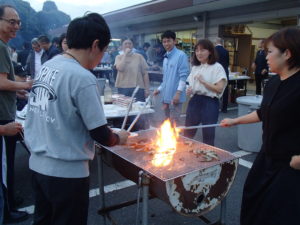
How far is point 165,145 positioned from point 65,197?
1.06 metres

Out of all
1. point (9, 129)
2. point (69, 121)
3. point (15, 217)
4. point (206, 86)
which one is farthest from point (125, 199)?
point (69, 121)

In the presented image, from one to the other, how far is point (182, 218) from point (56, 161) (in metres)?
1.87

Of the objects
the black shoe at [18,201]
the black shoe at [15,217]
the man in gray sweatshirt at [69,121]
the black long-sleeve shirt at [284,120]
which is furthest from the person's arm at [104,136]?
the black shoe at [18,201]

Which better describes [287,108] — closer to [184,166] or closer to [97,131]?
[184,166]

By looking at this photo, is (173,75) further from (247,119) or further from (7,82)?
(7,82)

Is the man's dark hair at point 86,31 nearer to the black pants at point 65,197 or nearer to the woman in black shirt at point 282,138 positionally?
the black pants at point 65,197

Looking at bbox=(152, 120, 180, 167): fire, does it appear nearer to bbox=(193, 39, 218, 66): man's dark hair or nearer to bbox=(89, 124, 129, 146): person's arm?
bbox=(89, 124, 129, 146): person's arm

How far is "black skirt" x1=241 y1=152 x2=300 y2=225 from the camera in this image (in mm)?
1853

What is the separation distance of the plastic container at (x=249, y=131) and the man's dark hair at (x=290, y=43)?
2851 mm

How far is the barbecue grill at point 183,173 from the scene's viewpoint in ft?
6.26

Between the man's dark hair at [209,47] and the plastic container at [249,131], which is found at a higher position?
the man's dark hair at [209,47]

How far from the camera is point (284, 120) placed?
72.4 inches

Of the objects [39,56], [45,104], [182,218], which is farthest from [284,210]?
[39,56]

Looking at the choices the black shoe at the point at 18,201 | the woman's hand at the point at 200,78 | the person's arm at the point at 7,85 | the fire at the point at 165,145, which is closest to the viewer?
the fire at the point at 165,145
